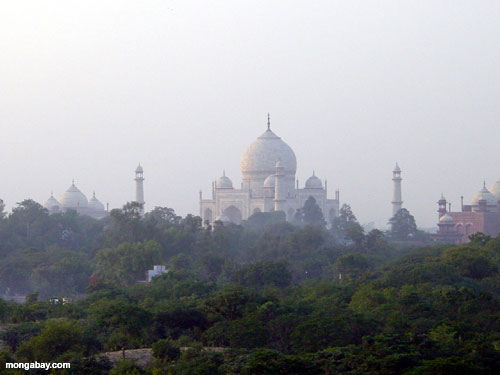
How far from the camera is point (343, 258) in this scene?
4500 centimetres

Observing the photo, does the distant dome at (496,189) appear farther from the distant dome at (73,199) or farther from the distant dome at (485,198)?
the distant dome at (73,199)

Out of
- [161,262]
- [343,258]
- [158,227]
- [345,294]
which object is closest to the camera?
[345,294]

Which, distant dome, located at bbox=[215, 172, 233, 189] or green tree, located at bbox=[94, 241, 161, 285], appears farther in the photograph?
distant dome, located at bbox=[215, 172, 233, 189]

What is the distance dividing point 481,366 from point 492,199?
47.7m

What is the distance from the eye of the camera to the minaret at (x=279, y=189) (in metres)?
72.7

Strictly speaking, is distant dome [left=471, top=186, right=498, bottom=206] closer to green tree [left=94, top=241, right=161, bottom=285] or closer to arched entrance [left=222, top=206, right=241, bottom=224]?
arched entrance [left=222, top=206, right=241, bottom=224]

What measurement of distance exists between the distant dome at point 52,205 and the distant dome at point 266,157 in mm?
13511

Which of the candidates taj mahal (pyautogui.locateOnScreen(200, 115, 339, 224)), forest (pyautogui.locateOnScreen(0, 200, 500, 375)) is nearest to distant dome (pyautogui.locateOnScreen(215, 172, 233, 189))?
taj mahal (pyautogui.locateOnScreen(200, 115, 339, 224))

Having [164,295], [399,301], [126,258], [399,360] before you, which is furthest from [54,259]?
[399,360]

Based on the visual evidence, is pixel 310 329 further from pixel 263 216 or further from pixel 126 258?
pixel 263 216

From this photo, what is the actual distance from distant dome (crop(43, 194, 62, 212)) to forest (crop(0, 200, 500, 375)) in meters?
25.3

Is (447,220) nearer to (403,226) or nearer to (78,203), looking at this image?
(403,226)

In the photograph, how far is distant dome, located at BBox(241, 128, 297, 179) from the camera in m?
77.1

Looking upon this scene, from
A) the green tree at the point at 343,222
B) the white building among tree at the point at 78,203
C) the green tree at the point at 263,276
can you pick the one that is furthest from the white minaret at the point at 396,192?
the green tree at the point at 263,276
